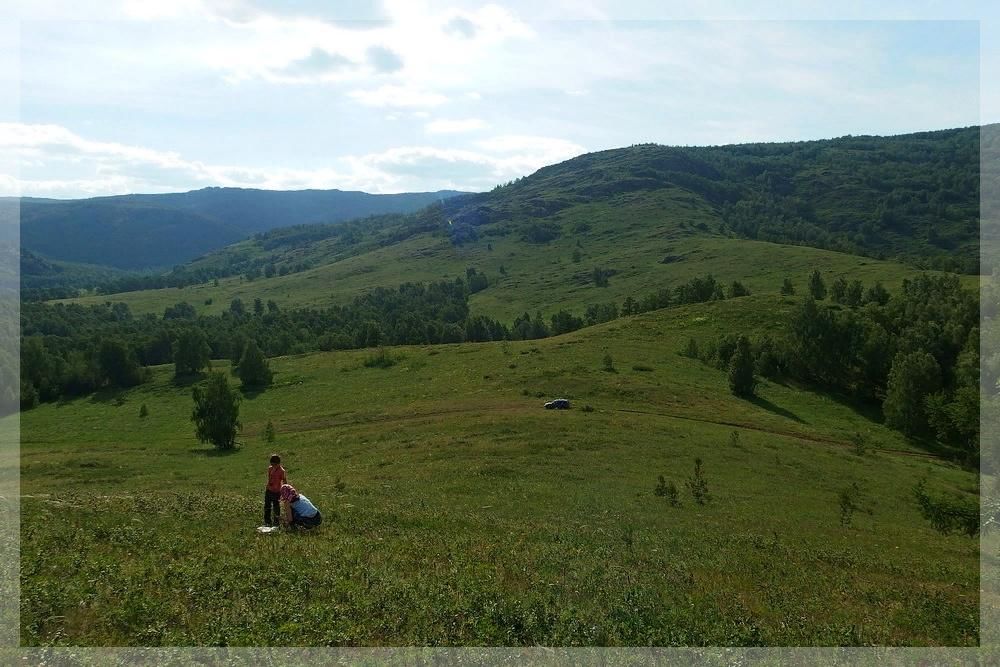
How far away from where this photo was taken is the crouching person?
21.6 m

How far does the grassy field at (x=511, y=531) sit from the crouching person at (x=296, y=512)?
93 centimetres

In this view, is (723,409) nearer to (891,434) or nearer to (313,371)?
(891,434)

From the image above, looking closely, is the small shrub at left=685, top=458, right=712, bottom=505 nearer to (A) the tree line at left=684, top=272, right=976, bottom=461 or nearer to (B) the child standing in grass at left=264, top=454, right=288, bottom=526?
(B) the child standing in grass at left=264, top=454, right=288, bottom=526

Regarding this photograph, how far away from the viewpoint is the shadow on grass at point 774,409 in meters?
68.9

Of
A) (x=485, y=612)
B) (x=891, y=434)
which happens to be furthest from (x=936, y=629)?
(x=891, y=434)

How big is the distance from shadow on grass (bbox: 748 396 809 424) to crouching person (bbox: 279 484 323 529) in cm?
5929

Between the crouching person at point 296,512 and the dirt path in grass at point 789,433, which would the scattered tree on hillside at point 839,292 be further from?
the crouching person at point 296,512

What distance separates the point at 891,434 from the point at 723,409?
18.4m

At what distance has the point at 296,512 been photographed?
21.8 m

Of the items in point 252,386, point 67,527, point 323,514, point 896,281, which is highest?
point 896,281

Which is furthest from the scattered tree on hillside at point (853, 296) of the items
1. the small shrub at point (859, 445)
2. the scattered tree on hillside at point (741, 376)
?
the small shrub at point (859, 445)

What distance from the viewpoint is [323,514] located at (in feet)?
82.7

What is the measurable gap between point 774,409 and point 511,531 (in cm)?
5714

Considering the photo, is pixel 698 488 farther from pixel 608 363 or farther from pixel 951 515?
pixel 608 363
